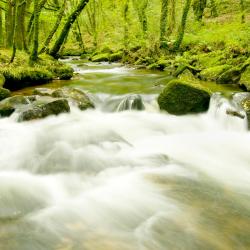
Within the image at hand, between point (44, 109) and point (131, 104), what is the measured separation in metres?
2.44

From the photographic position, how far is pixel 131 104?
8.64 m

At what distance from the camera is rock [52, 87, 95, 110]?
8188mm

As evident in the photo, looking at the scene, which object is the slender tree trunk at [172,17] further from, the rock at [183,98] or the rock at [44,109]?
the rock at [44,109]

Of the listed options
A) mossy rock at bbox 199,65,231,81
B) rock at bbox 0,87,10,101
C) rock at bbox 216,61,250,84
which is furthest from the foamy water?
mossy rock at bbox 199,65,231,81

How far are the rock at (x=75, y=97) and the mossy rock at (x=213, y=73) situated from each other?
15.1 feet

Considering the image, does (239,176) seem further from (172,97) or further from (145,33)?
(145,33)

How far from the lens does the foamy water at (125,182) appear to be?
3383mm

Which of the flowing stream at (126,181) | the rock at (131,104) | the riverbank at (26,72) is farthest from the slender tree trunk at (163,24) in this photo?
the flowing stream at (126,181)

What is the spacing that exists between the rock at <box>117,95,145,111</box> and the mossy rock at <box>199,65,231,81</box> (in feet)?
11.6

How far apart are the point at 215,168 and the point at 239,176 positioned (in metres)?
0.44

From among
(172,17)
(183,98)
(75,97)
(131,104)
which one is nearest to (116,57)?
(172,17)

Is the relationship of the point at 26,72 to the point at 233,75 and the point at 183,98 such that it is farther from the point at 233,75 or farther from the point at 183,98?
the point at 233,75

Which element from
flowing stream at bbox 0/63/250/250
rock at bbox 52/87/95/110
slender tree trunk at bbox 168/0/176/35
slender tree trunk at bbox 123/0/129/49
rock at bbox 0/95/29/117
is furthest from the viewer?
slender tree trunk at bbox 168/0/176/35

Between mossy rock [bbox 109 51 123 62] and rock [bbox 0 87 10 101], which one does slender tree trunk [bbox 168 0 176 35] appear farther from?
rock [bbox 0 87 10 101]
